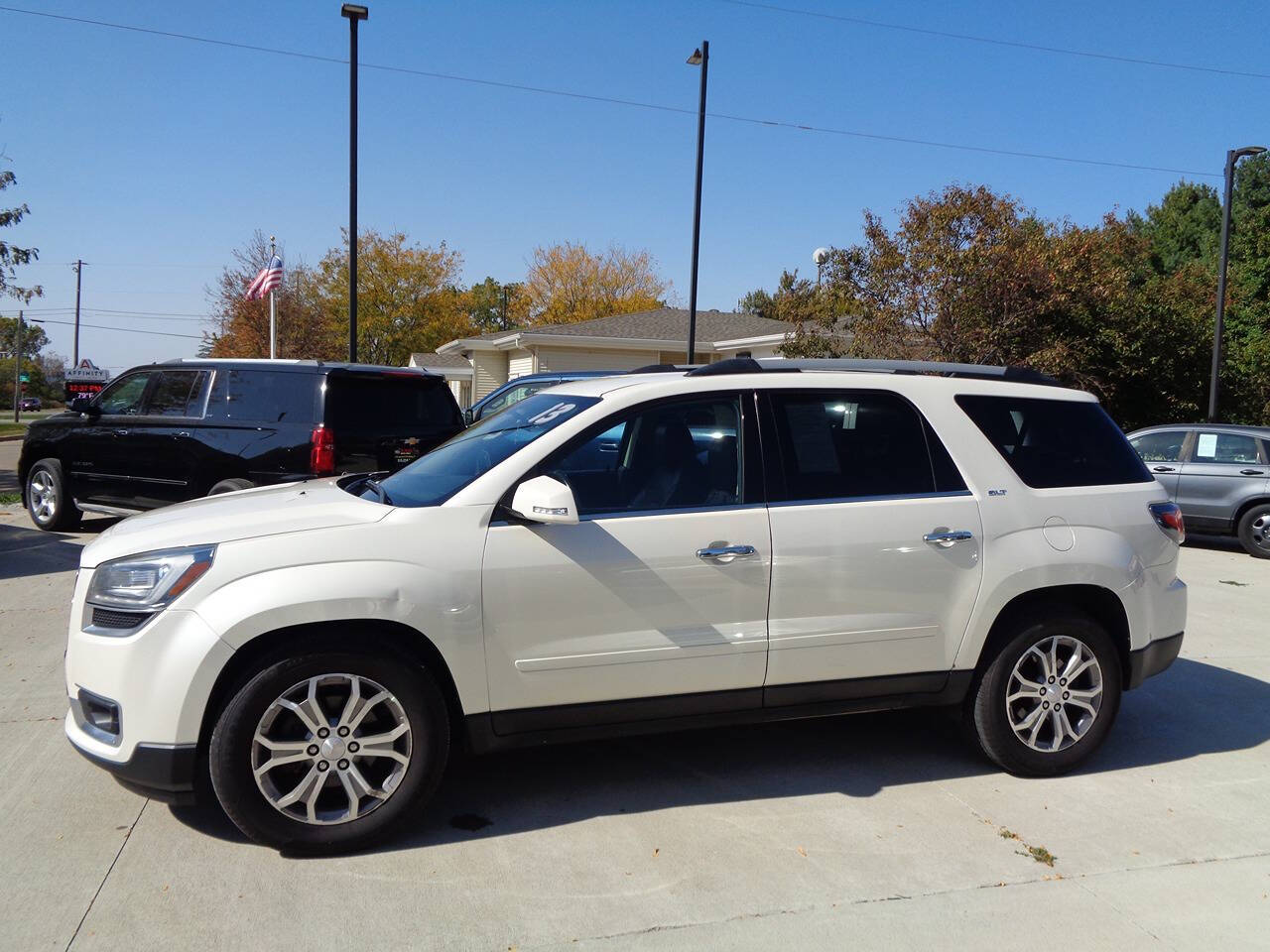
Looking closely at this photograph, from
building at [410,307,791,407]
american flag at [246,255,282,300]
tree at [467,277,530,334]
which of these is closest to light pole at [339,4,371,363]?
american flag at [246,255,282,300]

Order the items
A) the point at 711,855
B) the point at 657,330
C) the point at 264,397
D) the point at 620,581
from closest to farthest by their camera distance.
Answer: the point at 711,855, the point at 620,581, the point at 264,397, the point at 657,330

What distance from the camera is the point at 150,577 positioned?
360 centimetres

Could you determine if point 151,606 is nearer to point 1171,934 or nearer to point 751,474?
point 751,474

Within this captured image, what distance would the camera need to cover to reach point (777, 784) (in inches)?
174

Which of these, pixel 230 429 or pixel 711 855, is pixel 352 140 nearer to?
pixel 230 429

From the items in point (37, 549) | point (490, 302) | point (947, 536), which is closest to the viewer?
point (947, 536)

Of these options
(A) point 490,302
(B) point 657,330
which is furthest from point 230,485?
(A) point 490,302

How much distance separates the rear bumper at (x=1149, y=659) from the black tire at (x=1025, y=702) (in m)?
0.08

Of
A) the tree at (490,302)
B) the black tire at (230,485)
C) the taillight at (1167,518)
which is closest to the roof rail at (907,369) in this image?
the taillight at (1167,518)

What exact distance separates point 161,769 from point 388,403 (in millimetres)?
5773

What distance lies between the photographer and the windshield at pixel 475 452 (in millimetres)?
4020

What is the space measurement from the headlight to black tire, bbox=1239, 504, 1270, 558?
12.1 m

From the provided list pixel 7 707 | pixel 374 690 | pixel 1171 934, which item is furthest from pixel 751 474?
pixel 7 707

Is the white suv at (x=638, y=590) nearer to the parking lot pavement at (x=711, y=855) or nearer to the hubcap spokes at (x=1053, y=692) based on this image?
the hubcap spokes at (x=1053, y=692)
